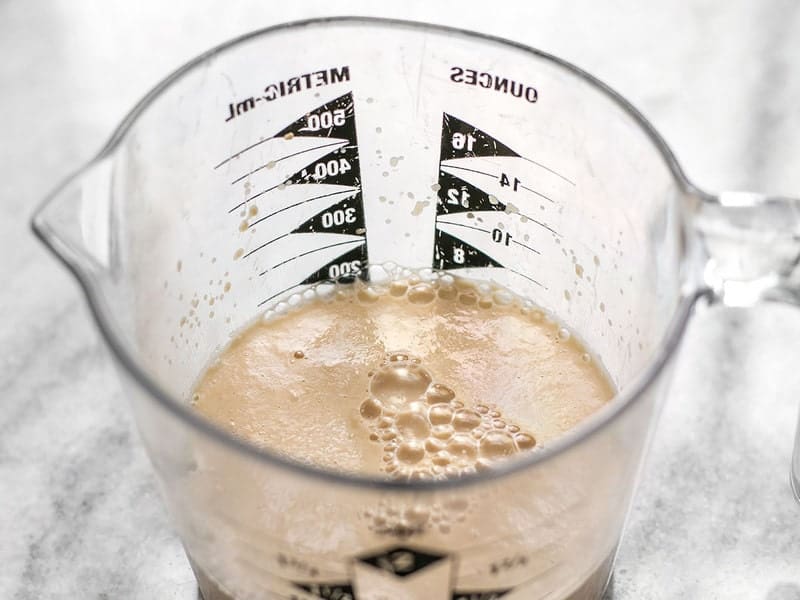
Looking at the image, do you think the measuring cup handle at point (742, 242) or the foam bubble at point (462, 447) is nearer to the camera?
the measuring cup handle at point (742, 242)

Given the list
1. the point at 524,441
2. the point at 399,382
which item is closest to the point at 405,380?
the point at 399,382

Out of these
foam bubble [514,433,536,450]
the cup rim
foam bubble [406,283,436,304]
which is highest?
the cup rim

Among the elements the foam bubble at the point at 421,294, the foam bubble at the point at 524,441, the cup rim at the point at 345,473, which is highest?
the cup rim at the point at 345,473

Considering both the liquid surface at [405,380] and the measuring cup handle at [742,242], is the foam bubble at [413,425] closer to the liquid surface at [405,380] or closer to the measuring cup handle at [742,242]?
the liquid surface at [405,380]

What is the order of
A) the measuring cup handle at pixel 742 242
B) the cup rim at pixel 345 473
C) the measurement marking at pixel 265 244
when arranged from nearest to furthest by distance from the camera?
the cup rim at pixel 345 473 < the measuring cup handle at pixel 742 242 < the measurement marking at pixel 265 244

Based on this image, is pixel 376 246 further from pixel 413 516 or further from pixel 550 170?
pixel 413 516

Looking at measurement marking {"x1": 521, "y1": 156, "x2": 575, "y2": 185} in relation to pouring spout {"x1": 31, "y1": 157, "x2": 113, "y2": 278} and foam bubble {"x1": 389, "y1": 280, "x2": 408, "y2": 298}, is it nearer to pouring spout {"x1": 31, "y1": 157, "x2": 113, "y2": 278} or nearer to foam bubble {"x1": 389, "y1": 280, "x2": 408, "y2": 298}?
foam bubble {"x1": 389, "y1": 280, "x2": 408, "y2": 298}

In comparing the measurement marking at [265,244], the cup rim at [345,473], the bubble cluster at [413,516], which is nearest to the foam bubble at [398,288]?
the measurement marking at [265,244]

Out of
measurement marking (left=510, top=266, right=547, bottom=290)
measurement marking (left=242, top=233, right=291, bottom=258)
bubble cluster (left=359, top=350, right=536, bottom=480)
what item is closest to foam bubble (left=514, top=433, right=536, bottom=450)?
bubble cluster (left=359, top=350, right=536, bottom=480)

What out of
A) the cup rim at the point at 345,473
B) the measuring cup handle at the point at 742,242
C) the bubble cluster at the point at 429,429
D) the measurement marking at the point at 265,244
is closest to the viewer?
the cup rim at the point at 345,473
